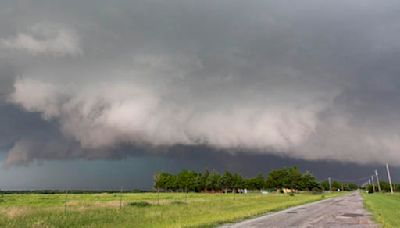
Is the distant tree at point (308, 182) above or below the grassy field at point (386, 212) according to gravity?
above

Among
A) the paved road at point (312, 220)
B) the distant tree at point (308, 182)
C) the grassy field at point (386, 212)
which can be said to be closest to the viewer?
the paved road at point (312, 220)

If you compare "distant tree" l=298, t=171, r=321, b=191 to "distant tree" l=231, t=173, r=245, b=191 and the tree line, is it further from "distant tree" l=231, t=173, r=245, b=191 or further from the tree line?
"distant tree" l=231, t=173, r=245, b=191

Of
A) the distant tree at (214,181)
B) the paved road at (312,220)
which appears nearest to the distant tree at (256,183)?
the distant tree at (214,181)

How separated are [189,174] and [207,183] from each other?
15.4 metres

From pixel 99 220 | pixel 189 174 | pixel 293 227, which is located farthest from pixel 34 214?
pixel 189 174

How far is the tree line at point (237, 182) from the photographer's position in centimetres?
16700

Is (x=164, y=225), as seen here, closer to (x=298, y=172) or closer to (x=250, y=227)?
(x=250, y=227)

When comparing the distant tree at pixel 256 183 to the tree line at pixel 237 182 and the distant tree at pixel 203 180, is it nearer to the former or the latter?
the tree line at pixel 237 182

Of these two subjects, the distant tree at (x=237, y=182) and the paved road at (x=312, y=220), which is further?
the distant tree at (x=237, y=182)

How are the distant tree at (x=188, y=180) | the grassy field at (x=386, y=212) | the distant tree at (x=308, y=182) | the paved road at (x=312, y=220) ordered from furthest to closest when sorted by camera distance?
the distant tree at (x=188, y=180), the distant tree at (x=308, y=182), the grassy field at (x=386, y=212), the paved road at (x=312, y=220)

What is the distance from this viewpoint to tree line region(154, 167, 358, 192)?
→ 167000 mm

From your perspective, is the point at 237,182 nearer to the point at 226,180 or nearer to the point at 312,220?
the point at 226,180

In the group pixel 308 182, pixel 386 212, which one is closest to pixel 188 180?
pixel 308 182

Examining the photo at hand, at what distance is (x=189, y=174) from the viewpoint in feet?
603
